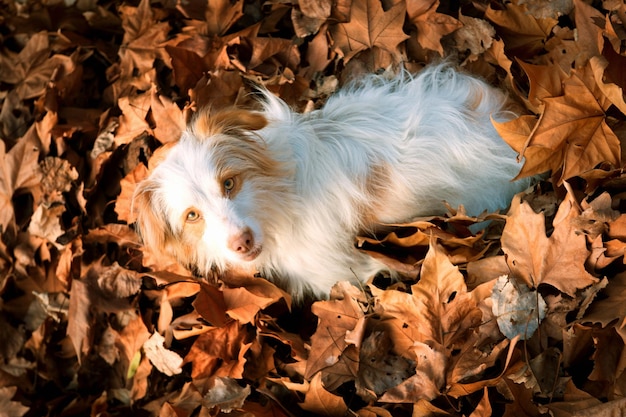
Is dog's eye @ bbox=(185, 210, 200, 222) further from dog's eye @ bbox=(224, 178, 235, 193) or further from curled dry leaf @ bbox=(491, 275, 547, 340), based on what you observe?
curled dry leaf @ bbox=(491, 275, 547, 340)

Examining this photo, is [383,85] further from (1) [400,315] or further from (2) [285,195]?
(1) [400,315]

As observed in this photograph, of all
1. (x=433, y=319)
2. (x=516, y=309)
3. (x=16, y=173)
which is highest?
(x=516, y=309)

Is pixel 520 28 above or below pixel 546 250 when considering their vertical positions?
above

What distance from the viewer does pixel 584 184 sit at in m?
2.51

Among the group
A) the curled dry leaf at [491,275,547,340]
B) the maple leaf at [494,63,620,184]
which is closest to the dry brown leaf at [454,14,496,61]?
the maple leaf at [494,63,620,184]

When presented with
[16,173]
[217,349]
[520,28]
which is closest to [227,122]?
[217,349]

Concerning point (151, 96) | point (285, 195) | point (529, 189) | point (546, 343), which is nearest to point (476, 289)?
point (546, 343)

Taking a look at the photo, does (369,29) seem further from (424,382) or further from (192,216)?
(424,382)

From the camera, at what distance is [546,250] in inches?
92.4

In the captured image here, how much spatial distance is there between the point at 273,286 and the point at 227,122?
2.81ft

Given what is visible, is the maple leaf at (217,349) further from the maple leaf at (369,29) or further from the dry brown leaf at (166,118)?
the maple leaf at (369,29)

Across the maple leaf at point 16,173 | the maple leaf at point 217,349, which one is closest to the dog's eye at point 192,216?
the maple leaf at point 217,349

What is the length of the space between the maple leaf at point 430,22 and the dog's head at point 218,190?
1030 mm

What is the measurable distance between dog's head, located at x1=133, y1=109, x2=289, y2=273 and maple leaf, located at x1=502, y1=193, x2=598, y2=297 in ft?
3.35
